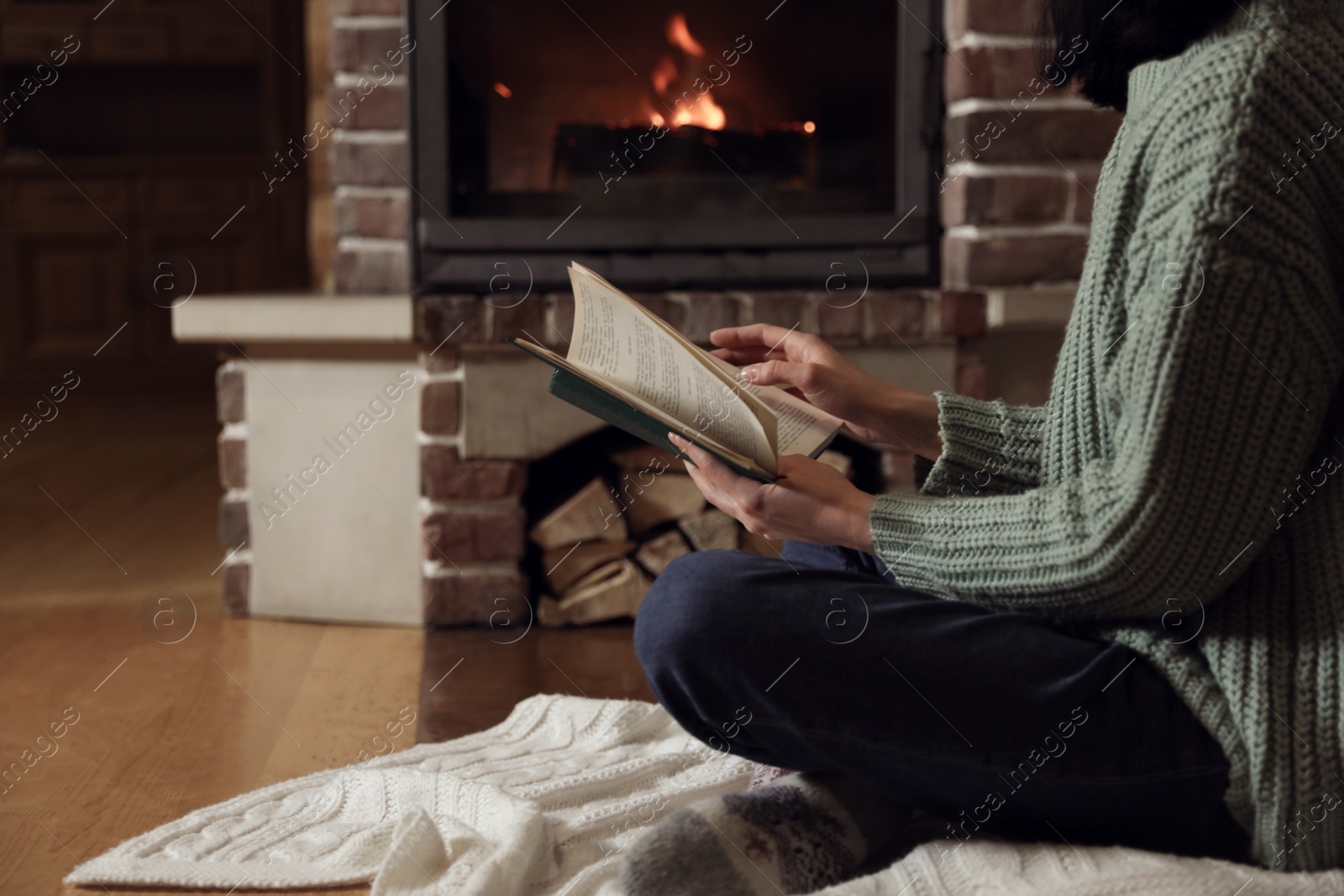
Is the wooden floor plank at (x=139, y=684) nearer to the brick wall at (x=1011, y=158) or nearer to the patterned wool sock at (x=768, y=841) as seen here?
the patterned wool sock at (x=768, y=841)

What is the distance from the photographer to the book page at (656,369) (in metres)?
0.80

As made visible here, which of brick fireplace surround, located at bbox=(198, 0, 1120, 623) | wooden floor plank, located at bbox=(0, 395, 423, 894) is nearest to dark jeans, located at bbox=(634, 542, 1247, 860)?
wooden floor plank, located at bbox=(0, 395, 423, 894)

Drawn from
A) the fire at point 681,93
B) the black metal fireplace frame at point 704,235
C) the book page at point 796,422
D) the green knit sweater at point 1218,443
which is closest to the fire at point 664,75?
the fire at point 681,93

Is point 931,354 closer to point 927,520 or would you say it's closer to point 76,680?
point 927,520

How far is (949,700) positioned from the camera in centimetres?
80

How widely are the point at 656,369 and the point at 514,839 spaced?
36 centimetres

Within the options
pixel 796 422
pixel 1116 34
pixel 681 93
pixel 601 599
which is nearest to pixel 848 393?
pixel 796 422

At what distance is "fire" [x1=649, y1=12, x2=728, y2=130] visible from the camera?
1.71 meters

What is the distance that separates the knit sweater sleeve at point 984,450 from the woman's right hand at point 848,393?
0.03m

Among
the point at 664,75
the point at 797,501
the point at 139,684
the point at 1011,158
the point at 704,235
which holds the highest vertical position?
the point at 664,75

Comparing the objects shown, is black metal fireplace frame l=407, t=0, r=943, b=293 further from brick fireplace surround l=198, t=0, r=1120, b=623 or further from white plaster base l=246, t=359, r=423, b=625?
white plaster base l=246, t=359, r=423, b=625

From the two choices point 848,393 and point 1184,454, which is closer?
point 1184,454

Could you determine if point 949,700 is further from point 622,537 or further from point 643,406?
point 622,537

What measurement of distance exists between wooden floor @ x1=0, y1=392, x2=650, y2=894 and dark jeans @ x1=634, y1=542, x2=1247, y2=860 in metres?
0.35
